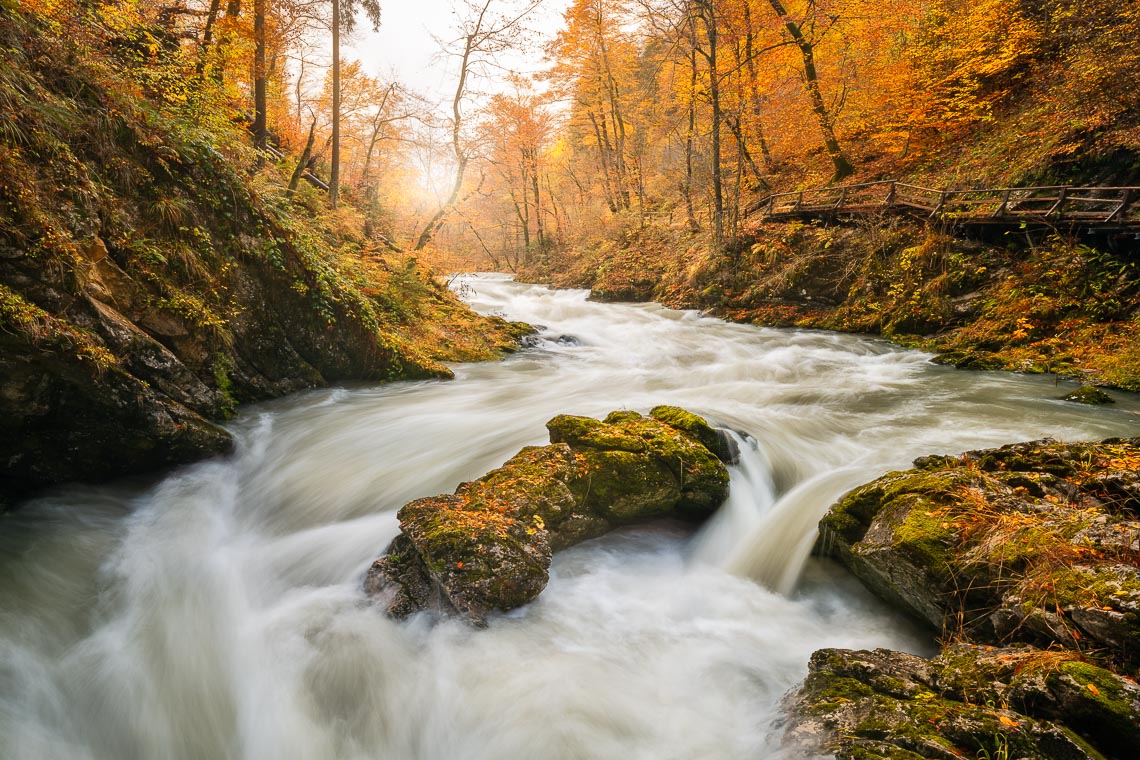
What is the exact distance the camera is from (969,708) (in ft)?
7.30

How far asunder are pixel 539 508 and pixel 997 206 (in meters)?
12.7

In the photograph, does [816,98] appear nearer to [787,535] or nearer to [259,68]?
[259,68]

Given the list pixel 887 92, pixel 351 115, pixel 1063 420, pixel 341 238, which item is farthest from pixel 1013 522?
pixel 351 115

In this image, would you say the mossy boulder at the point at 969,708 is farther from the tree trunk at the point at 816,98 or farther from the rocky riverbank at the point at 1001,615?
the tree trunk at the point at 816,98

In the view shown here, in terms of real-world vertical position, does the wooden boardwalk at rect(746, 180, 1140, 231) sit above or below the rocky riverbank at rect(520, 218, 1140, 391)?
above

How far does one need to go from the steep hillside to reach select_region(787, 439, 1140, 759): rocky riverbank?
6441 mm

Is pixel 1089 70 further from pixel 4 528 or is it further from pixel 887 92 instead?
pixel 4 528

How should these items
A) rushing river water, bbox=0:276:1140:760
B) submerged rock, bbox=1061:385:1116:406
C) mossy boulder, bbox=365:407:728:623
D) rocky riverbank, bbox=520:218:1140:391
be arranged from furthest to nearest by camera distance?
rocky riverbank, bbox=520:218:1140:391
submerged rock, bbox=1061:385:1116:406
mossy boulder, bbox=365:407:728:623
rushing river water, bbox=0:276:1140:760

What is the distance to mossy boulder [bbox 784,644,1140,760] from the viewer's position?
1.99 meters

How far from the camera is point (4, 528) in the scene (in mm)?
4406

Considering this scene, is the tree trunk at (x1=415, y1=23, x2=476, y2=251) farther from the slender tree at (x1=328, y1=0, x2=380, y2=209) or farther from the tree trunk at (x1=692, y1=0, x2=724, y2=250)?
the tree trunk at (x1=692, y1=0, x2=724, y2=250)

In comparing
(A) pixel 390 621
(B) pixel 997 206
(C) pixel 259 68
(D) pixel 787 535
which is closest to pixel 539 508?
(A) pixel 390 621

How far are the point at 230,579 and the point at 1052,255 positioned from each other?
559 inches

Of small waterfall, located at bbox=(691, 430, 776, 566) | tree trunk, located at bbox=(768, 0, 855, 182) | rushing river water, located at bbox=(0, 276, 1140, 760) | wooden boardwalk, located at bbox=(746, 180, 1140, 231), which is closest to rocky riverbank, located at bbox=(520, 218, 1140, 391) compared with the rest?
wooden boardwalk, located at bbox=(746, 180, 1140, 231)
